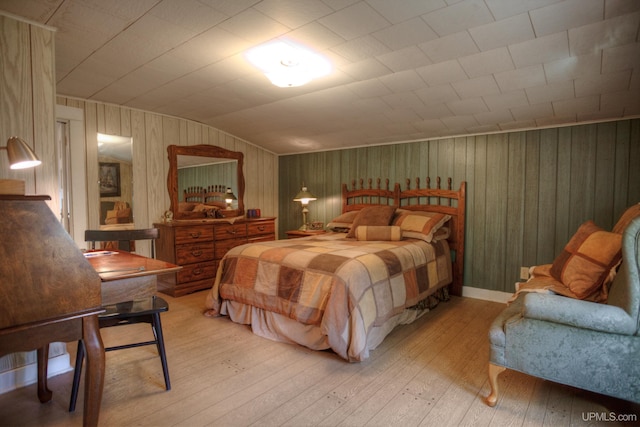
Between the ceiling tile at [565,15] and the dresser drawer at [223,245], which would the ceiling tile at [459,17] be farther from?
the dresser drawer at [223,245]

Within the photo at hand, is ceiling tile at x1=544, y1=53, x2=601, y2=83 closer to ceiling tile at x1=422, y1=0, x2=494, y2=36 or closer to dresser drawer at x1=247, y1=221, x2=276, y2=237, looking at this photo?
ceiling tile at x1=422, y1=0, x2=494, y2=36

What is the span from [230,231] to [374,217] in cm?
189

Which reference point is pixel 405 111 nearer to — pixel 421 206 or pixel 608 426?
pixel 421 206

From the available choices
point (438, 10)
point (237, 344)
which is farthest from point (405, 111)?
point (237, 344)

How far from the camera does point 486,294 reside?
12.5ft

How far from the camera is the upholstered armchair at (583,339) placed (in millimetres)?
1574

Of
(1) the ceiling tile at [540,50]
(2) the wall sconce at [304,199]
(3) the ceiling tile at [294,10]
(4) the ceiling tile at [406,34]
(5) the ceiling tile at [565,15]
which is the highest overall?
(3) the ceiling tile at [294,10]

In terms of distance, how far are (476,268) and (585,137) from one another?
166 cm

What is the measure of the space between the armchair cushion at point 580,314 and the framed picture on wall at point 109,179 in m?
4.01

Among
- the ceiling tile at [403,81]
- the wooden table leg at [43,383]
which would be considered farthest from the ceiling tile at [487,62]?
the wooden table leg at [43,383]

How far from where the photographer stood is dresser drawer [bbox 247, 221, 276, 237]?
478 cm

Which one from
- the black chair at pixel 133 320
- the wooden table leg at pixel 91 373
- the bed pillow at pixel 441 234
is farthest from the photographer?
the bed pillow at pixel 441 234

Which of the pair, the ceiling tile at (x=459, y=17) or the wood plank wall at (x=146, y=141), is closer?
the ceiling tile at (x=459, y=17)

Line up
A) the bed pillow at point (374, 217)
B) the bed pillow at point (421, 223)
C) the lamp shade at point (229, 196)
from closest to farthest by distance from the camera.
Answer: the bed pillow at point (421, 223)
the bed pillow at point (374, 217)
the lamp shade at point (229, 196)
